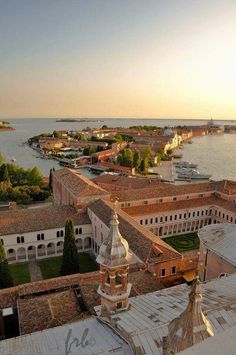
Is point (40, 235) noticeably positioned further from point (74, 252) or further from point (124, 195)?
point (124, 195)

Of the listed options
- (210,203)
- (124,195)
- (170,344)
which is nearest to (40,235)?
(124,195)

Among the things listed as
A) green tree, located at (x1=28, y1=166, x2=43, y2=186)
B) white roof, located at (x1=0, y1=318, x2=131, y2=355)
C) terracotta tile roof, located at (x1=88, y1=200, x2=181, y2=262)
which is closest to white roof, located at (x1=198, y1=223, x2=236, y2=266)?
terracotta tile roof, located at (x1=88, y1=200, x2=181, y2=262)

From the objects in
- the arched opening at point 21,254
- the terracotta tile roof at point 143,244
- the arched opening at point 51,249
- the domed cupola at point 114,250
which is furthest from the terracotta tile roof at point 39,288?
the arched opening at point 51,249

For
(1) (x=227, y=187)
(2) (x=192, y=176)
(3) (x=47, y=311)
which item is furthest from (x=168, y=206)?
(2) (x=192, y=176)

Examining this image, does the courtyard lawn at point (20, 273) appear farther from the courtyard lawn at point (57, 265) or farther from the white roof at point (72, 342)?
the white roof at point (72, 342)

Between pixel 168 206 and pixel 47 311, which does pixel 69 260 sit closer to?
pixel 47 311

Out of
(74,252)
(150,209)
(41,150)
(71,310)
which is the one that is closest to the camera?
(71,310)

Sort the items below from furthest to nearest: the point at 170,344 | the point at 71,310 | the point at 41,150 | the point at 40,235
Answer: the point at 41,150 → the point at 40,235 → the point at 71,310 → the point at 170,344

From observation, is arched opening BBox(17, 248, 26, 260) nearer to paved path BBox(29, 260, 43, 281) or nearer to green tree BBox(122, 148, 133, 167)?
paved path BBox(29, 260, 43, 281)
